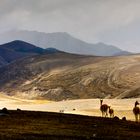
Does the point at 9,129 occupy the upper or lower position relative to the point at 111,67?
lower

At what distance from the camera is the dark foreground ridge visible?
93.2 feet

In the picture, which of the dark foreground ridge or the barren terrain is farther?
the barren terrain

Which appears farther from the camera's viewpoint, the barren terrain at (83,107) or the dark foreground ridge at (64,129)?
the barren terrain at (83,107)

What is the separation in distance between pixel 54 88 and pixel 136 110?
145 m

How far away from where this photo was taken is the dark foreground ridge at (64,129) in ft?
93.2

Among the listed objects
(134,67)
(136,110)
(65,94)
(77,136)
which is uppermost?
(134,67)

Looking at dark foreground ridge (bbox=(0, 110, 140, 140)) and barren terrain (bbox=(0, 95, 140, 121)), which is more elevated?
barren terrain (bbox=(0, 95, 140, 121))

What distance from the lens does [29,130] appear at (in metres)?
30.6

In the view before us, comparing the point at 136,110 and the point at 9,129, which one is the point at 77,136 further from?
the point at 136,110

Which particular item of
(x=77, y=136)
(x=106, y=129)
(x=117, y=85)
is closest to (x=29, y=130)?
(x=77, y=136)

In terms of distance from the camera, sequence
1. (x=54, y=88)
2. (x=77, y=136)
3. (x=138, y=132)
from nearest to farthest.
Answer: (x=77, y=136) → (x=138, y=132) → (x=54, y=88)

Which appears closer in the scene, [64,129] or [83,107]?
[64,129]

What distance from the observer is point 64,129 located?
32219 millimetres

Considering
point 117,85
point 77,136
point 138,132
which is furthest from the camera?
point 117,85
